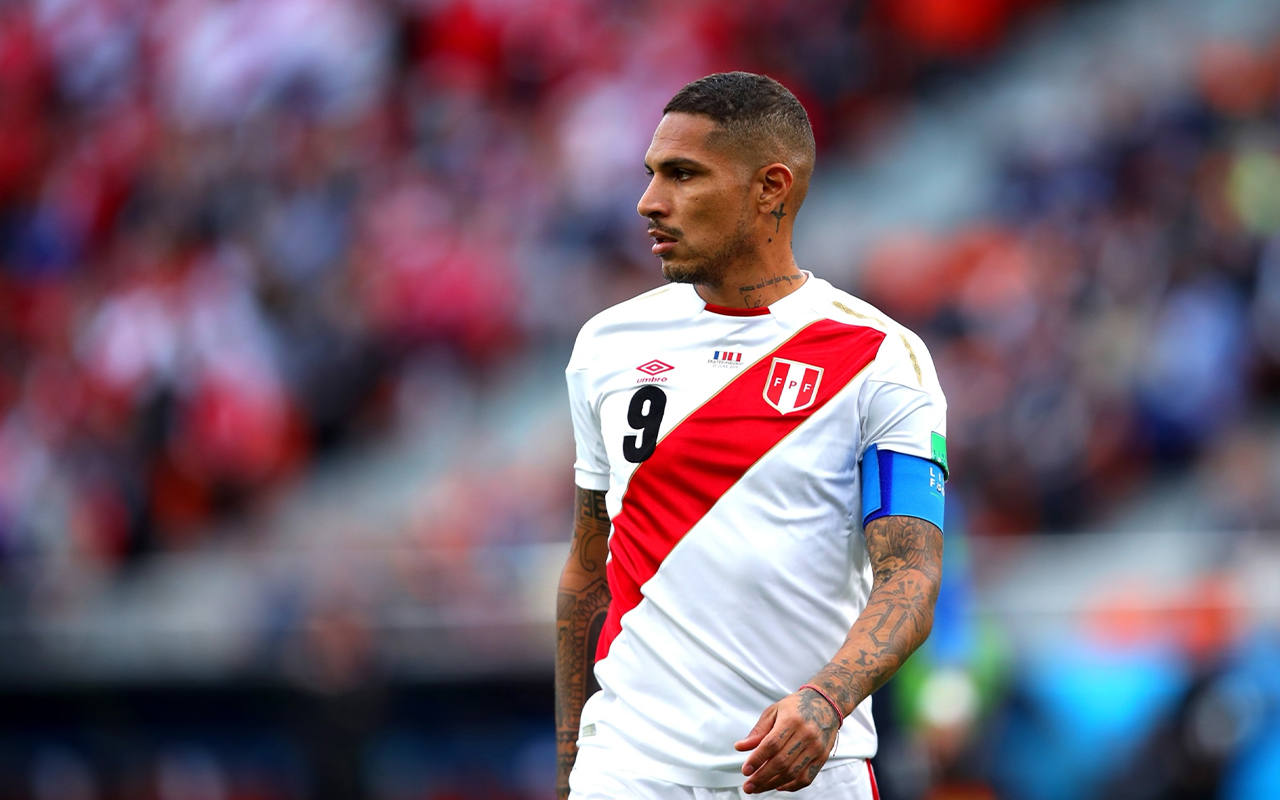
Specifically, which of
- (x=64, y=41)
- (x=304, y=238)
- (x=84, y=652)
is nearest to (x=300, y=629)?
(x=84, y=652)

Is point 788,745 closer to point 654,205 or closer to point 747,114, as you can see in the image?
point 654,205

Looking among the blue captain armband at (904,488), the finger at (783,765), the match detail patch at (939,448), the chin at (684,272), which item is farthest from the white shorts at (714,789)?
the chin at (684,272)

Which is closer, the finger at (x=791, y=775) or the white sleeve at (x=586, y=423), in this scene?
the finger at (x=791, y=775)

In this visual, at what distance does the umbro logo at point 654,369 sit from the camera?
3916 mm

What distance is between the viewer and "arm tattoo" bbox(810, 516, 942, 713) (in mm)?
3330

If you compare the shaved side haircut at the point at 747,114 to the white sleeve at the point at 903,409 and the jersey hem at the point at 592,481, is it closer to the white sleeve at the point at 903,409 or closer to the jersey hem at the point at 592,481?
the white sleeve at the point at 903,409

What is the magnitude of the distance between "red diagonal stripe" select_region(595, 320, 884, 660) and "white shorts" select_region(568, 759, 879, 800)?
14.0 inches

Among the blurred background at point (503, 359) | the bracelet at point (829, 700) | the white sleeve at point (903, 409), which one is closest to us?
the bracelet at point (829, 700)

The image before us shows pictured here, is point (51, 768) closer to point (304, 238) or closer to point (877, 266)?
point (304, 238)

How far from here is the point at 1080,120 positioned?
12.2 meters

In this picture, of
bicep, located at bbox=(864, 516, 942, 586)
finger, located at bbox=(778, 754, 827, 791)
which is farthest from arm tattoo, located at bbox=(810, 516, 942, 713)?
finger, located at bbox=(778, 754, 827, 791)

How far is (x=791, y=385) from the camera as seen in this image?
3.76 m

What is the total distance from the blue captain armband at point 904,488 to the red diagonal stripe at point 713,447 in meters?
0.20

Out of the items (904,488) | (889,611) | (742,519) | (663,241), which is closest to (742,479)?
(742,519)
